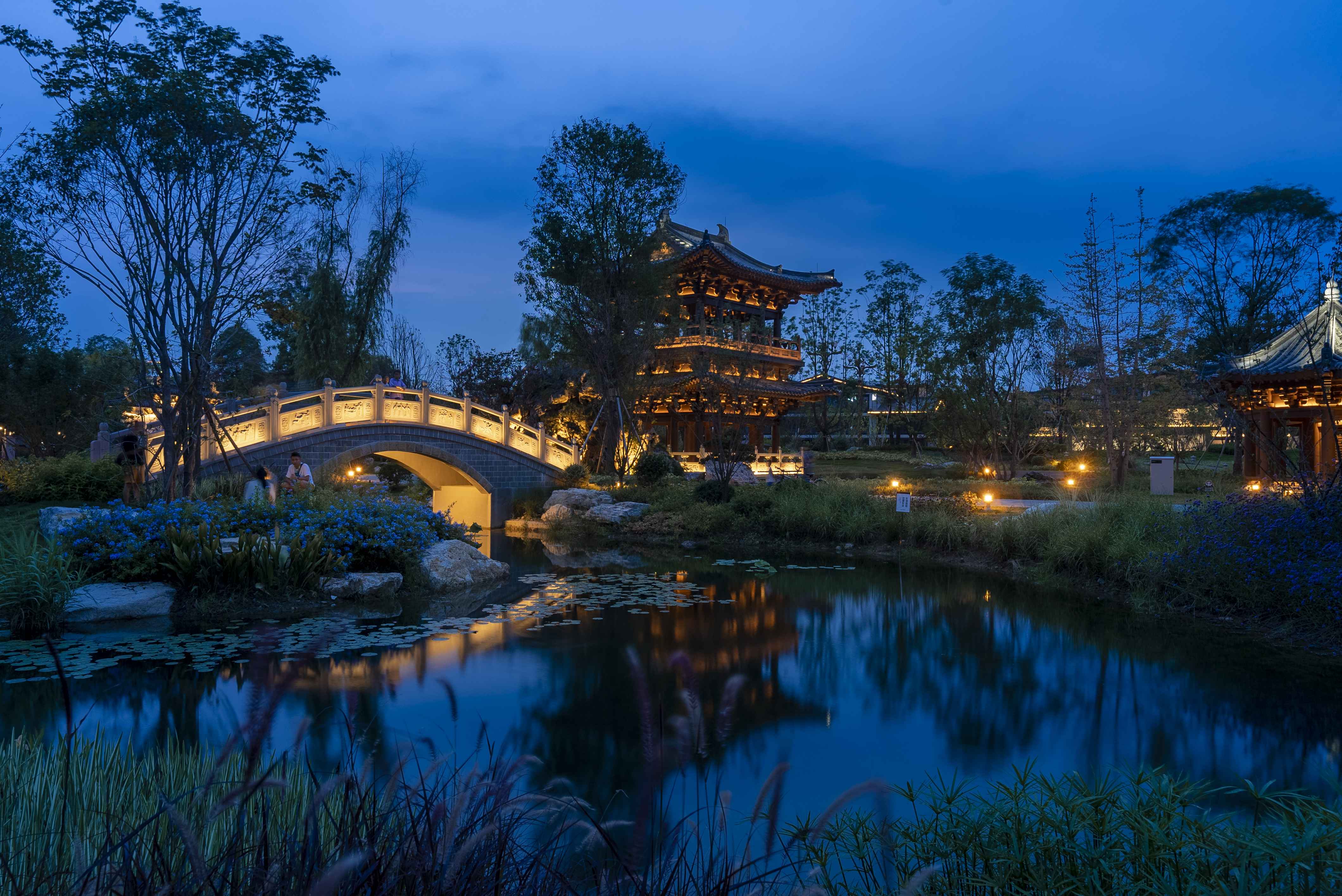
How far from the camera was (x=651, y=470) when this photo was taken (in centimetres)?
2077

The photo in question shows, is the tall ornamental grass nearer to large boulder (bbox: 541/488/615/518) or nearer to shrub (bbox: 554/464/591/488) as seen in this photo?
large boulder (bbox: 541/488/615/518)

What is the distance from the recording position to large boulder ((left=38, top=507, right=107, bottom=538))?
8.87 meters

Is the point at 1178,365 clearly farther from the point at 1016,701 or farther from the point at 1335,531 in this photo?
the point at 1016,701

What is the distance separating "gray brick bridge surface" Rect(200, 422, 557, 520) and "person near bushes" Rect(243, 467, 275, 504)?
0.21 meters

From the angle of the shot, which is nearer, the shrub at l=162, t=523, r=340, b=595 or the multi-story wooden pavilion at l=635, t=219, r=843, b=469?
the shrub at l=162, t=523, r=340, b=595

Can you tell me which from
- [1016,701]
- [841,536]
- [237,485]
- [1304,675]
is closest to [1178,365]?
[841,536]

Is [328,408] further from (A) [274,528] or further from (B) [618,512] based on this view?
(A) [274,528]

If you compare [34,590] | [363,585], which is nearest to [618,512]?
[363,585]

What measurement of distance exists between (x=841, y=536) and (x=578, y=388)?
14658 mm

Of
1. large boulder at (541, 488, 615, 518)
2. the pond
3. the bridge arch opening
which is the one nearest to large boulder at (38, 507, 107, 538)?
the pond

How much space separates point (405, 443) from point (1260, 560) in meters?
15.5

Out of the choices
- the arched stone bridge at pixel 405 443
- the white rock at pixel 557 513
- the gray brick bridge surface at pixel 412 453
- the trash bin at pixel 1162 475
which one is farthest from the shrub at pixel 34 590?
the trash bin at pixel 1162 475

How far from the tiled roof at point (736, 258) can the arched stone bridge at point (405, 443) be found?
1007cm

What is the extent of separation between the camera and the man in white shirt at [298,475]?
44.4 ft
